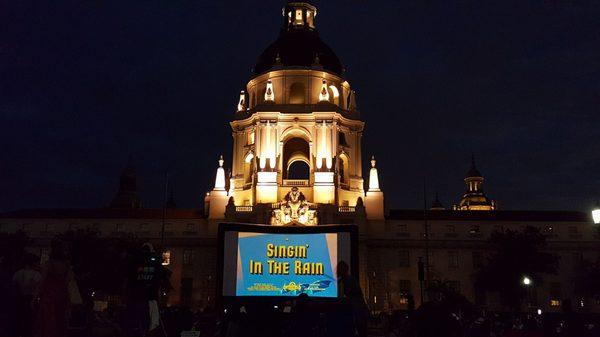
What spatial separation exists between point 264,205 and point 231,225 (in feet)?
100

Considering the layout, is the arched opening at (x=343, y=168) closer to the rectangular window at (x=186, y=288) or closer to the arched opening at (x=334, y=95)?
the arched opening at (x=334, y=95)

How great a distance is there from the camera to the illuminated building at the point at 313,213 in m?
68.9

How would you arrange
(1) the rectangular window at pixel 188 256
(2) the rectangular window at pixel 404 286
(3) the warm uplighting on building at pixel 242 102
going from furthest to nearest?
(3) the warm uplighting on building at pixel 242 102, (1) the rectangular window at pixel 188 256, (2) the rectangular window at pixel 404 286

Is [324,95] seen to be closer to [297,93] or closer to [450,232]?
[297,93]

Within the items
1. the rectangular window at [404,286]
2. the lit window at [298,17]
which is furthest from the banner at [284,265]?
the lit window at [298,17]

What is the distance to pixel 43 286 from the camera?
10477 mm

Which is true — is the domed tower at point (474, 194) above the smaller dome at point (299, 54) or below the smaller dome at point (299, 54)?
below

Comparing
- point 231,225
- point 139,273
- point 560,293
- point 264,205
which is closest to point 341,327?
point 139,273

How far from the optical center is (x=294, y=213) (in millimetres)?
65125

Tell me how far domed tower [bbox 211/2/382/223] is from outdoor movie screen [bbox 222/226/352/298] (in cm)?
2541

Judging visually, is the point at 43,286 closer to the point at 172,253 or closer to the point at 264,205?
the point at 264,205

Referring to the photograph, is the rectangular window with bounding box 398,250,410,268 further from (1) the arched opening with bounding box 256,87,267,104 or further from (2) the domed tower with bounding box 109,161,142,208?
(2) the domed tower with bounding box 109,161,142,208

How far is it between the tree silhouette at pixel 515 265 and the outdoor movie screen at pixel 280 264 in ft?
117

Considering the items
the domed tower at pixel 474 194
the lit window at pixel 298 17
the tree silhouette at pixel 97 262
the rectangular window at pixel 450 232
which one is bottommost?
the tree silhouette at pixel 97 262
